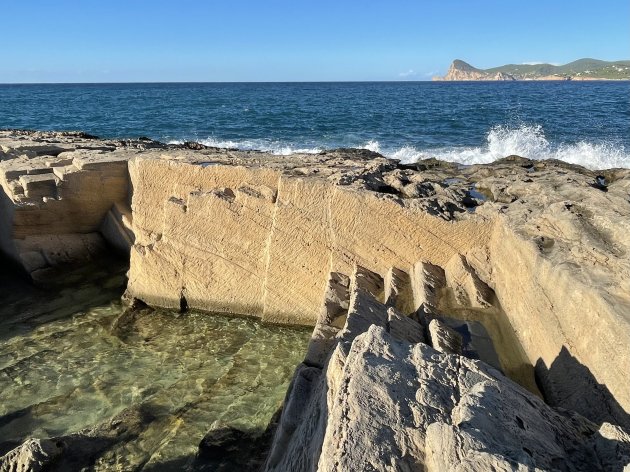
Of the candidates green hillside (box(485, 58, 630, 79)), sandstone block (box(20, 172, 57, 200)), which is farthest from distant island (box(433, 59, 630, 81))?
sandstone block (box(20, 172, 57, 200))

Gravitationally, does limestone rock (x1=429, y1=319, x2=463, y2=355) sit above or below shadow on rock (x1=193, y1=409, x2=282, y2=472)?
above

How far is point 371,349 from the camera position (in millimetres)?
2701

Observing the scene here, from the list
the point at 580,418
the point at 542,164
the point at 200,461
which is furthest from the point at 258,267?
the point at 542,164

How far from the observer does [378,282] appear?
5.12 meters

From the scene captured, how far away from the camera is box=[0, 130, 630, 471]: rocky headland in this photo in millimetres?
2299

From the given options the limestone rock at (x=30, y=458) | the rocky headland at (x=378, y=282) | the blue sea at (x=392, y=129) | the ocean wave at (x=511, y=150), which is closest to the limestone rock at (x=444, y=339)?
the rocky headland at (x=378, y=282)

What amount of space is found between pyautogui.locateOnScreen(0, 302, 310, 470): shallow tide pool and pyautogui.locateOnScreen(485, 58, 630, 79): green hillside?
348ft

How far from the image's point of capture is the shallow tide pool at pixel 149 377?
4211mm

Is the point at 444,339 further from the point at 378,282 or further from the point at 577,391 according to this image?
the point at 378,282

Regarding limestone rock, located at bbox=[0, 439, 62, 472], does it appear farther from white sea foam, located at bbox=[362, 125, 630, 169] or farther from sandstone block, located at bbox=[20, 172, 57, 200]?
white sea foam, located at bbox=[362, 125, 630, 169]

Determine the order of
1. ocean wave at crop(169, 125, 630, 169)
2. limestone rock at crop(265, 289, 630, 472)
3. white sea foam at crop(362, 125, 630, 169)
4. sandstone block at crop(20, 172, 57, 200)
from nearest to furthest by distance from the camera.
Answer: limestone rock at crop(265, 289, 630, 472) < sandstone block at crop(20, 172, 57, 200) < white sea foam at crop(362, 125, 630, 169) < ocean wave at crop(169, 125, 630, 169)

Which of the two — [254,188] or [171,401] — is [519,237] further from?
[171,401]

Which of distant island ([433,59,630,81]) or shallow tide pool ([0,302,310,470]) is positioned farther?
distant island ([433,59,630,81])

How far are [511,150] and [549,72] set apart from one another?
5186 inches
